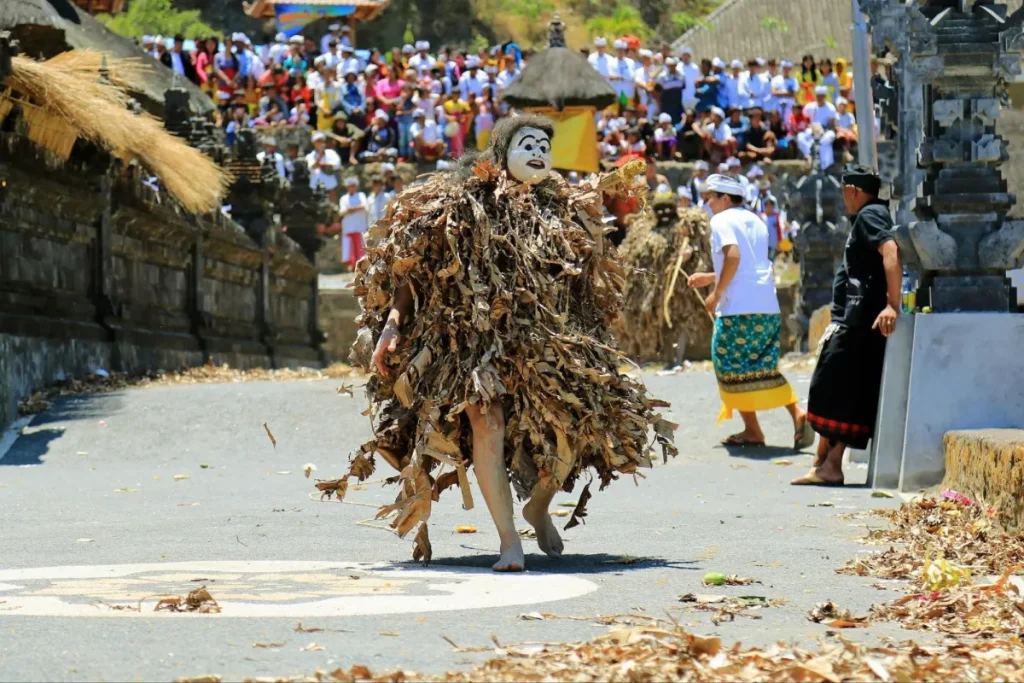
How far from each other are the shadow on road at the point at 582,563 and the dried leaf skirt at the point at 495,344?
0.84 feet

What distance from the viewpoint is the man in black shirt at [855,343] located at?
10.9 meters

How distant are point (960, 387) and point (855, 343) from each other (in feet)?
2.68

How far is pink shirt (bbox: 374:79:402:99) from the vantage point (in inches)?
1372

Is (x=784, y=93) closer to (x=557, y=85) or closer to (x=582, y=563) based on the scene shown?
(x=557, y=85)

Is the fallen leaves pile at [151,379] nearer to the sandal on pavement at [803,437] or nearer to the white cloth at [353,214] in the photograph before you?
the sandal on pavement at [803,437]

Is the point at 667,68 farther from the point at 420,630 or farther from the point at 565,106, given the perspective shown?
the point at 420,630

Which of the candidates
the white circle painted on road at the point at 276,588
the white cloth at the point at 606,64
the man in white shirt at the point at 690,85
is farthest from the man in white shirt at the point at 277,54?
the white circle painted on road at the point at 276,588

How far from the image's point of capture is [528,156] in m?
7.86

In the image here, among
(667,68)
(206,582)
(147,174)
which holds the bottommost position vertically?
(206,582)

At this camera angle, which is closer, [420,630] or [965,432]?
[420,630]

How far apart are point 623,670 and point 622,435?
9.86 feet

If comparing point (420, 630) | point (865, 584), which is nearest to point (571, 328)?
point (865, 584)

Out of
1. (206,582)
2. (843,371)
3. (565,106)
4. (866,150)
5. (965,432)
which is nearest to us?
(206,582)

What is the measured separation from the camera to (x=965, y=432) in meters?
9.60
